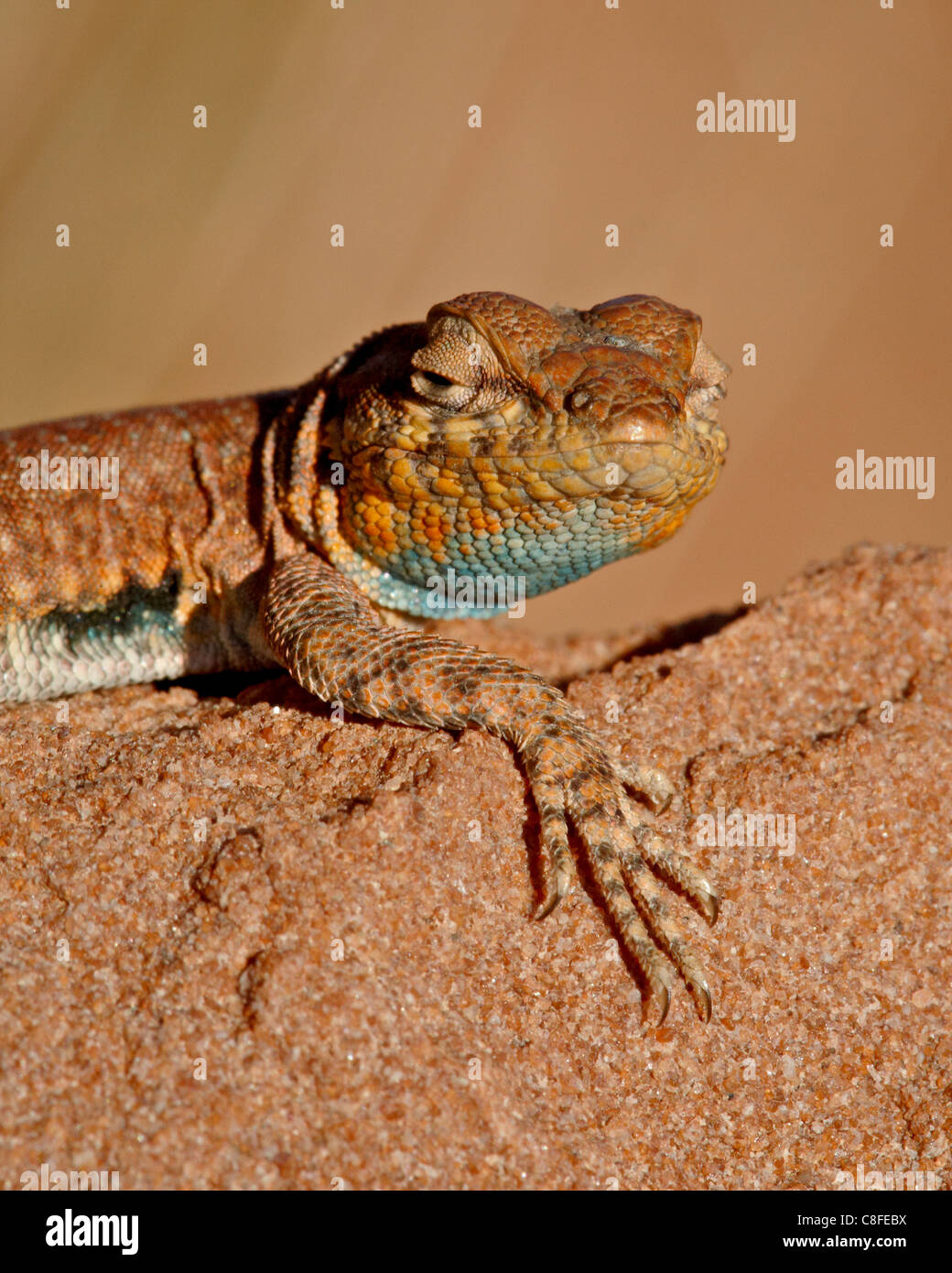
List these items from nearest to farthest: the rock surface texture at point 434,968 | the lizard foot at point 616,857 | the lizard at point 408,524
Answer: the rock surface texture at point 434,968 < the lizard foot at point 616,857 < the lizard at point 408,524

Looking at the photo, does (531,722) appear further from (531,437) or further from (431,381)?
(431,381)

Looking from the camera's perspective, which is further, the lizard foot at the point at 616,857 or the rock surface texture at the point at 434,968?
the lizard foot at the point at 616,857

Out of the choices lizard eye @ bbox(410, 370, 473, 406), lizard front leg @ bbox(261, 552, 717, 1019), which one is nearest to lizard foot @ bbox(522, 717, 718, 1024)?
lizard front leg @ bbox(261, 552, 717, 1019)

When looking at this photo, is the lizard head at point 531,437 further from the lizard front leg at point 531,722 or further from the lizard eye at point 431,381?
the lizard front leg at point 531,722

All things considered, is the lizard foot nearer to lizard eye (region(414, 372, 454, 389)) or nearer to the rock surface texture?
the rock surface texture

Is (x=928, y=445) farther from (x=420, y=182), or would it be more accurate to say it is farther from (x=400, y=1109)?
(x=400, y=1109)

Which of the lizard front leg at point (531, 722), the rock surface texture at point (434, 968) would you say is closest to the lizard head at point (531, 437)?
the lizard front leg at point (531, 722)
